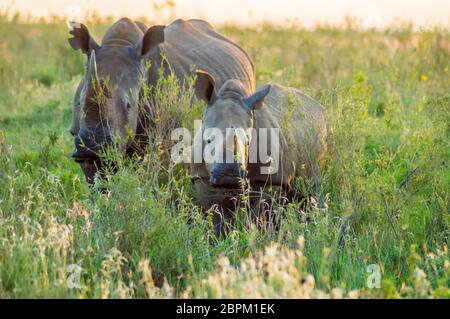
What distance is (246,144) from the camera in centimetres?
768

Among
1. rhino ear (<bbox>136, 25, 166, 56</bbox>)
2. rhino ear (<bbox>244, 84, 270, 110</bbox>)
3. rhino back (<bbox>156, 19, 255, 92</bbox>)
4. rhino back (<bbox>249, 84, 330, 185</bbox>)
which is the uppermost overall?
rhino ear (<bbox>136, 25, 166, 56</bbox>)

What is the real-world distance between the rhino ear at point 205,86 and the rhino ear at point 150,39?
0.90m

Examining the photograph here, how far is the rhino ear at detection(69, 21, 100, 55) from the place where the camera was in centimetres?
853

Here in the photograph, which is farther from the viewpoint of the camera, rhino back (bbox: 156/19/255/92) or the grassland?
rhino back (bbox: 156/19/255/92)

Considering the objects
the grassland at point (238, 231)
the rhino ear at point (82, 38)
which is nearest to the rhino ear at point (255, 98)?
the grassland at point (238, 231)

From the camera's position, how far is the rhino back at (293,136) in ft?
26.5

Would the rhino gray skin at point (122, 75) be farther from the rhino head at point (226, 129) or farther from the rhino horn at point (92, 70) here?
the rhino head at point (226, 129)

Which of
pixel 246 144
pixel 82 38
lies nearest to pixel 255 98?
pixel 246 144

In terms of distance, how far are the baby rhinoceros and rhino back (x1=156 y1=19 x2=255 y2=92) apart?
1.14 metres

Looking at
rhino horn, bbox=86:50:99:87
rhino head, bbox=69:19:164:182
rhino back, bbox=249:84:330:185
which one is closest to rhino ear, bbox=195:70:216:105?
rhino back, bbox=249:84:330:185

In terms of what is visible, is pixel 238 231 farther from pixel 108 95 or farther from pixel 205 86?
pixel 108 95

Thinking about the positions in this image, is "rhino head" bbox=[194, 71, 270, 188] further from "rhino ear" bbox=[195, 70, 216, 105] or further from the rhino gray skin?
the rhino gray skin
